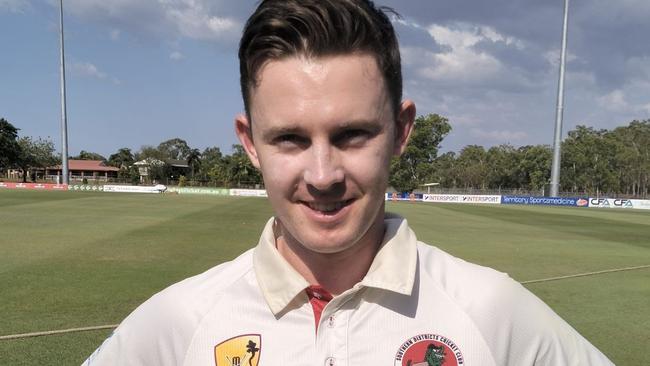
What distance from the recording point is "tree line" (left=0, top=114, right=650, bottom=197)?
79.1 metres

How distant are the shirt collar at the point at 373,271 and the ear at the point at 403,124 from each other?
29 cm

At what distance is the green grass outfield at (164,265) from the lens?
6.20 meters

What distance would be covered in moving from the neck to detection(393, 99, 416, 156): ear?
0.27 metres

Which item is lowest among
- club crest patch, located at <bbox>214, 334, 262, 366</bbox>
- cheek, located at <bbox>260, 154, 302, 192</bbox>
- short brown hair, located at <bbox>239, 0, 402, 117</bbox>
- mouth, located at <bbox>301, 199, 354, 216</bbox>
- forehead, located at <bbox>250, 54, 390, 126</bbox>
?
club crest patch, located at <bbox>214, 334, 262, 366</bbox>

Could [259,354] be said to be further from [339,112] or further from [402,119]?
[402,119]

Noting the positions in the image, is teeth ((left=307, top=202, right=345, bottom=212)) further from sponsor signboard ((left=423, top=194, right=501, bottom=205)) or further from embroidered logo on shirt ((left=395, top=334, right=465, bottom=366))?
sponsor signboard ((left=423, top=194, right=501, bottom=205))

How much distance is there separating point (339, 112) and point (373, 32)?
31 centimetres

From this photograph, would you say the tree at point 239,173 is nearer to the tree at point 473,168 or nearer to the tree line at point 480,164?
the tree line at point 480,164

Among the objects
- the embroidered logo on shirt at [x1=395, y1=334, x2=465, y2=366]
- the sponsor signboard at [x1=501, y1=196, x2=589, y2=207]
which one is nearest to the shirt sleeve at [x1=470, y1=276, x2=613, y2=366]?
the embroidered logo on shirt at [x1=395, y1=334, x2=465, y2=366]

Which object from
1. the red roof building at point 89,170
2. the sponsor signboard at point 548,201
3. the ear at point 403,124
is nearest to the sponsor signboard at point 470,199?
the sponsor signboard at point 548,201

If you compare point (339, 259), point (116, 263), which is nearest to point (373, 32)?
point (339, 259)

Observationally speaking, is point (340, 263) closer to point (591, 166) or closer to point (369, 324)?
point (369, 324)

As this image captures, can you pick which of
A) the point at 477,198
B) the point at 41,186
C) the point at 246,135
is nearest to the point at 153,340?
the point at 246,135

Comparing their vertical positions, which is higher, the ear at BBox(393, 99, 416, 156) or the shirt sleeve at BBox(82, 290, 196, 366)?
the ear at BBox(393, 99, 416, 156)
